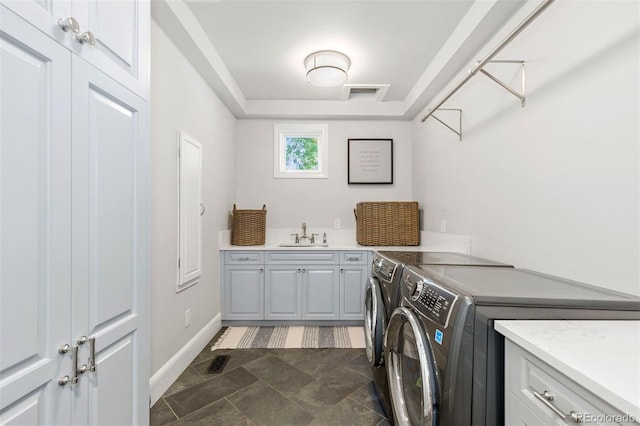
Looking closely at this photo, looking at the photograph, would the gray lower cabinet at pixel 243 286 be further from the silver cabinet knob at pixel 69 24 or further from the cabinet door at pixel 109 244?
the silver cabinet knob at pixel 69 24

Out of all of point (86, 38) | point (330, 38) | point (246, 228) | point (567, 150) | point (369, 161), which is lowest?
point (246, 228)

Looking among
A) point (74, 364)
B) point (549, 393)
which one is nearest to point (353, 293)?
point (549, 393)

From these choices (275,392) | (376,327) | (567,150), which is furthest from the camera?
(275,392)

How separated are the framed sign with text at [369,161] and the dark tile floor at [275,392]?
78.7 inches

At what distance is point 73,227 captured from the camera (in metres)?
0.80

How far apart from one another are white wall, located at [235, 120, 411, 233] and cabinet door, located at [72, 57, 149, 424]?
94.6 inches

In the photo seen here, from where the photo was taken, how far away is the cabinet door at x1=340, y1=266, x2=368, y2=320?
2.95 metres

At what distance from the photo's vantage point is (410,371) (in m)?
1.21

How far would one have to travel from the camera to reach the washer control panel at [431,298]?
960 mm

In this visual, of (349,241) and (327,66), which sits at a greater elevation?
(327,66)

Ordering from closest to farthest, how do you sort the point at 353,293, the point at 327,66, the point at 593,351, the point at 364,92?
the point at 593,351, the point at 327,66, the point at 353,293, the point at 364,92

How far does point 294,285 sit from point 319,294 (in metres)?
0.28

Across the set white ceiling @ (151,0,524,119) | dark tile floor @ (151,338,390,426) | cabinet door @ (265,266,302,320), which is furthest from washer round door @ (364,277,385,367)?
white ceiling @ (151,0,524,119)

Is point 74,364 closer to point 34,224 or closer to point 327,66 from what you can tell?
point 34,224
